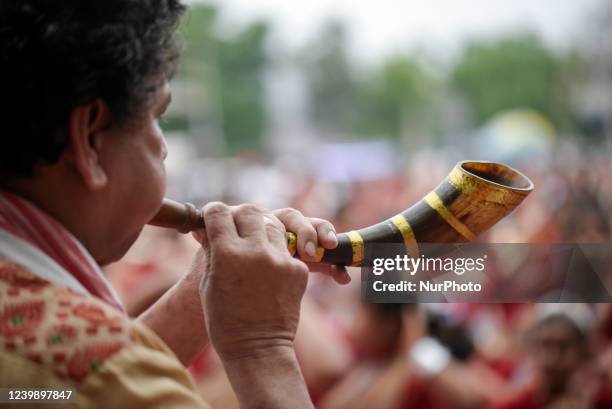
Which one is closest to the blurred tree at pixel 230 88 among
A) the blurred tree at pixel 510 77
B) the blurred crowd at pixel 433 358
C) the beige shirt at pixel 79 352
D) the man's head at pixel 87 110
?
the blurred tree at pixel 510 77

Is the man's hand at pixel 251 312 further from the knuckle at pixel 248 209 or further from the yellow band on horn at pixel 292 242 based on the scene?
the yellow band on horn at pixel 292 242

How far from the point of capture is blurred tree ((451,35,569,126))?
2468 inches

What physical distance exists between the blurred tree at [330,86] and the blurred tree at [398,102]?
1860mm

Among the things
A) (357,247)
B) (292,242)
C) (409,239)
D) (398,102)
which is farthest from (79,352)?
(398,102)

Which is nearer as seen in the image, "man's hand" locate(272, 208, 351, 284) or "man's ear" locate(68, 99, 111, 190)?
"man's ear" locate(68, 99, 111, 190)

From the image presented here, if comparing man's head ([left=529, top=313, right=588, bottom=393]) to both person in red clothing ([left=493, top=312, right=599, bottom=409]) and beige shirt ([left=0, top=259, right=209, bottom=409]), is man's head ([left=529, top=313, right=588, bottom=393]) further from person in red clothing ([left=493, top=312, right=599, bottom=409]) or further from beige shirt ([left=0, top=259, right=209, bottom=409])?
beige shirt ([left=0, top=259, right=209, bottom=409])

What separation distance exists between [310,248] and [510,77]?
225ft

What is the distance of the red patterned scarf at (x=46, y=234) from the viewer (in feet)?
4.58

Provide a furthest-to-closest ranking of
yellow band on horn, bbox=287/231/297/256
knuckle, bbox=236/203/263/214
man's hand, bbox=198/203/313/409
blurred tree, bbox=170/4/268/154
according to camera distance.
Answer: blurred tree, bbox=170/4/268/154 → yellow band on horn, bbox=287/231/297/256 → knuckle, bbox=236/203/263/214 → man's hand, bbox=198/203/313/409

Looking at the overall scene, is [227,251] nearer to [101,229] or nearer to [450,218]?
[101,229]

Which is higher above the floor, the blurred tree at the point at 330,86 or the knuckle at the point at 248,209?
the knuckle at the point at 248,209

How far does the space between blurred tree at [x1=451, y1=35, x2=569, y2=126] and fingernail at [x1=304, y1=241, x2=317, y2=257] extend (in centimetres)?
5608

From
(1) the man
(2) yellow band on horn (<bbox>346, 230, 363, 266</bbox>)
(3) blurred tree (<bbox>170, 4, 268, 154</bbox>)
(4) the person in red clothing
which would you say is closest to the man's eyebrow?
(1) the man

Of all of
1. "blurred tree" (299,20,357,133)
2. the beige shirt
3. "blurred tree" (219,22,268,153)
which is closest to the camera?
the beige shirt
